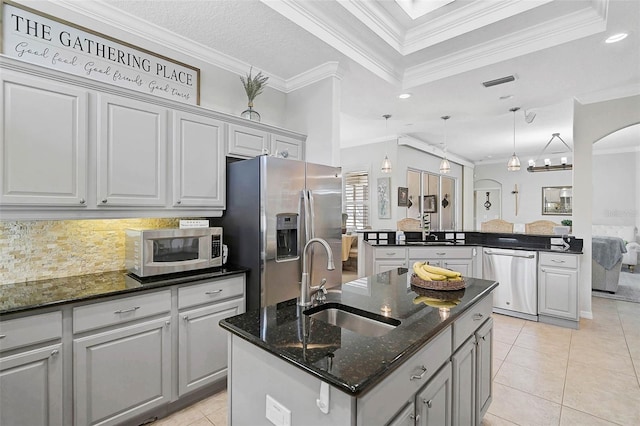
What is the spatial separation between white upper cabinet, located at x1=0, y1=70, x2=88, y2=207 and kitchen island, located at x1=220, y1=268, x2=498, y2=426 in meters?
1.43

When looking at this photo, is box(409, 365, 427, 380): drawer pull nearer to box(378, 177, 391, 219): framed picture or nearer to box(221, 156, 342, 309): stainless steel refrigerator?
box(221, 156, 342, 309): stainless steel refrigerator

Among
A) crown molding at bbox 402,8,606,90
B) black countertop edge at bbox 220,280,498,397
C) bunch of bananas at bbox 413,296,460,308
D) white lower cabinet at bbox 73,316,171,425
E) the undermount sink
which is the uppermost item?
crown molding at bbox 402,8,606,90

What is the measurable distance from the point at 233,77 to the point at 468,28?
2261 mm

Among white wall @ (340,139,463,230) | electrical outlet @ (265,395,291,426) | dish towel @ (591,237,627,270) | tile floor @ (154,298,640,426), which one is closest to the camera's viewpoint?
electrical outlet @ (265,395,291,426)

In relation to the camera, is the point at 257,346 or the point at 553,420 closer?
the point at 257,346

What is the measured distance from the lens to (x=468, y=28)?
2.75m

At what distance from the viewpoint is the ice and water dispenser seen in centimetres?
260

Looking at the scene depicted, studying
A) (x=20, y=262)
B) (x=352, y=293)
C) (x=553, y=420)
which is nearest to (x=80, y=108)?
(x=20, y=262)

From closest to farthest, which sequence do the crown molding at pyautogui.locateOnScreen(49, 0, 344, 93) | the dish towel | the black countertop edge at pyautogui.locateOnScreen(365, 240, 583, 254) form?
1. the crown molding at pyautogui.locateOnScreen(49, 0, 344, 93)
2. the black countertop edge at pyautogui.locateOnScreen(365, 240, 583, 254)
3. the dish towel

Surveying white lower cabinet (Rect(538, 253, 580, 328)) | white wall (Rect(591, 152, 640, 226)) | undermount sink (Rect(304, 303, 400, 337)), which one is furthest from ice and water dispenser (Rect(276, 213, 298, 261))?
white wall (Rect(591, 152, 640, 226))

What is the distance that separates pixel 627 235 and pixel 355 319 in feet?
30.0

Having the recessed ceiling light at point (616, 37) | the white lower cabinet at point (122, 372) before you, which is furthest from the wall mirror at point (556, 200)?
the white lower cabinet at point (122, 372)

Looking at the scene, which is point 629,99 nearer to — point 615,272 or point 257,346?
point 615,272

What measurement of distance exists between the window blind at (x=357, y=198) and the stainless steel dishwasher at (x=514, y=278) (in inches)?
122
